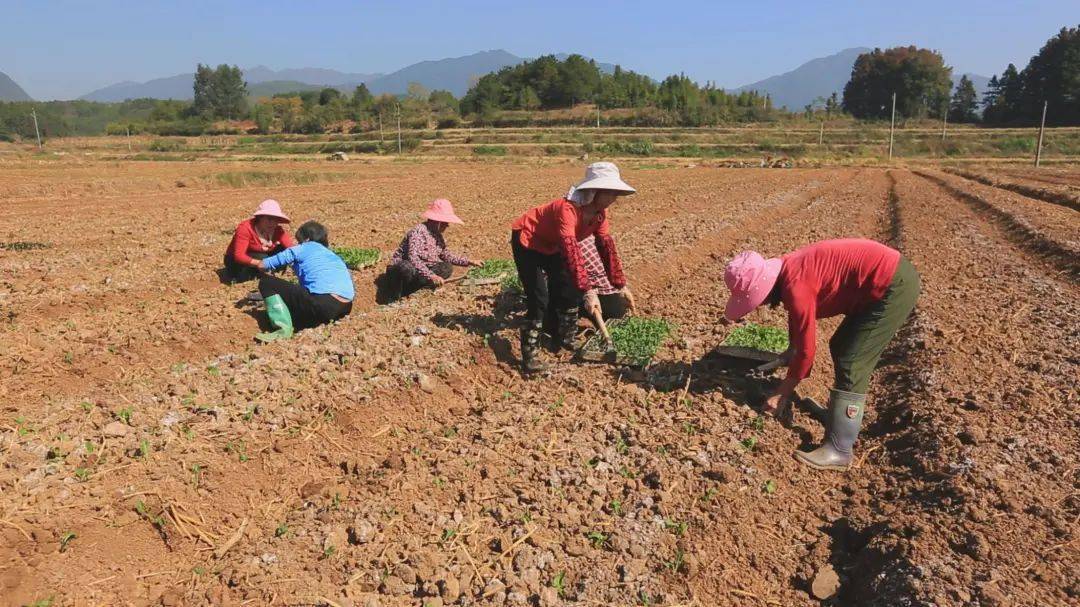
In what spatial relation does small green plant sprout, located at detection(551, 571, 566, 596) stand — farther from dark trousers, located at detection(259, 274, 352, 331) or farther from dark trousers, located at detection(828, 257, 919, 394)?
dark trousers, located at detection(259, 274, 352, 331)

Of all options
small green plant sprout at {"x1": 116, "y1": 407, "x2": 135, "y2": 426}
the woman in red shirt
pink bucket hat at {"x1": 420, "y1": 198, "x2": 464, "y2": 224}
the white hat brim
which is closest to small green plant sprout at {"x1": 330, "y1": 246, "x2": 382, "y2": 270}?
the woman in red shirt

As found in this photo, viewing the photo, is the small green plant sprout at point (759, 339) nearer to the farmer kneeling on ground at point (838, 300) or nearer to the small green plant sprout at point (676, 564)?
the farmer kneeling on ground at point (838, 300)

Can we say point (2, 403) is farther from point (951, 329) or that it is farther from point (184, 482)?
point (951, 329)

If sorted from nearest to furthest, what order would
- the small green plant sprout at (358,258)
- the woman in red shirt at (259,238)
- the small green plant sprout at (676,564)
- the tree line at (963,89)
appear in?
the small green plant sprout at (676,564), the woman in red shirt at (259,238), the small green plant sprout at (358,258), the tree line at (963,89)

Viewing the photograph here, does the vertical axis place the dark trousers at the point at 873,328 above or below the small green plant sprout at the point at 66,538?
above

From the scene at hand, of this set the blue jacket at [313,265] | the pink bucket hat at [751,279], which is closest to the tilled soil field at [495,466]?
the blue jacket at [313,265]

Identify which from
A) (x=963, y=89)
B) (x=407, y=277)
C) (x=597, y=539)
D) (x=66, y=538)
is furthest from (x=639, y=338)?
(x=963, y=89)

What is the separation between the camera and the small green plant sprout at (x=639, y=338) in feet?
17.4

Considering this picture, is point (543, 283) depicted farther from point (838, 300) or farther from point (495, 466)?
point (838, 300)

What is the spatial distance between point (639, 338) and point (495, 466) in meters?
1.93

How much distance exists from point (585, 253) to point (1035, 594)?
12.3ft

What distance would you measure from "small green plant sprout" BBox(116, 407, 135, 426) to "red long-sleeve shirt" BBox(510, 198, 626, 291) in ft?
9.79

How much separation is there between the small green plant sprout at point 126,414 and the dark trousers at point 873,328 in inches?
176

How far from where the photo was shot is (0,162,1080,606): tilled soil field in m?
3.21
